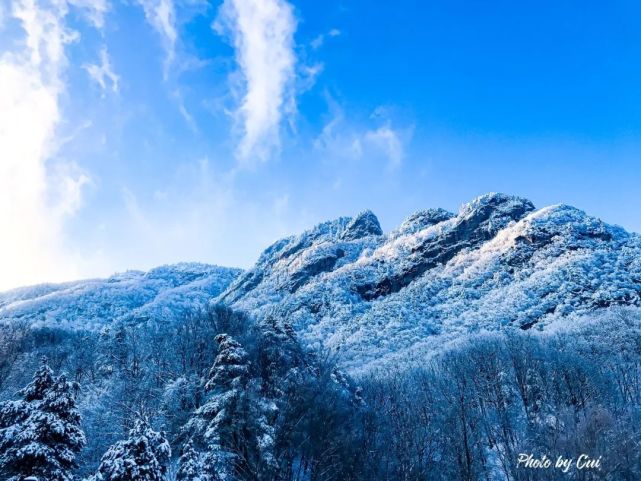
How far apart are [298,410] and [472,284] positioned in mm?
139214

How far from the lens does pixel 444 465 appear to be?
1313 inches

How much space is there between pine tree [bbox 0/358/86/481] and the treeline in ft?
0.17

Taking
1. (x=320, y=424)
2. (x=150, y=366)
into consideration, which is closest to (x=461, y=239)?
(x=150, y=366)

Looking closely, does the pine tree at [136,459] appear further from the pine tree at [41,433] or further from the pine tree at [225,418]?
the pine tree at [225,418]

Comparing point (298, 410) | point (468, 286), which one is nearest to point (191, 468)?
point (298, 410)

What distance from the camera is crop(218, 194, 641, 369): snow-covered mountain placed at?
111125 millimetres

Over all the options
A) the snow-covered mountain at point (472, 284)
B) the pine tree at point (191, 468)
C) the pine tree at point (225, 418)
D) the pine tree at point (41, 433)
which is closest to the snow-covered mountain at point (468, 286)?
the snow-covered mountain at point (472, 284)

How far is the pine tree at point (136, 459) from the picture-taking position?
510 inches

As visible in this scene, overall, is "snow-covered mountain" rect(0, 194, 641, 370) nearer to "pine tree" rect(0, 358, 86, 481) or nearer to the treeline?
the treeline

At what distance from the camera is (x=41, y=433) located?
15078 millimetres

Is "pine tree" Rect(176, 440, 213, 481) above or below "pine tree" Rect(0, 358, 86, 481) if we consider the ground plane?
below

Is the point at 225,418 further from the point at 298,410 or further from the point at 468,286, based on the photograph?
the point at 468,286

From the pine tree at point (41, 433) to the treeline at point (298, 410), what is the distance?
0.17 feet

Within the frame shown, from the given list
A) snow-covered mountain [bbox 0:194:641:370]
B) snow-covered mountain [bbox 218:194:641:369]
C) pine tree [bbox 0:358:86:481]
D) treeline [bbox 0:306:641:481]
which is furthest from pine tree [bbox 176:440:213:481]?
snow-covered mountain [bbox 218:194:641:369]
